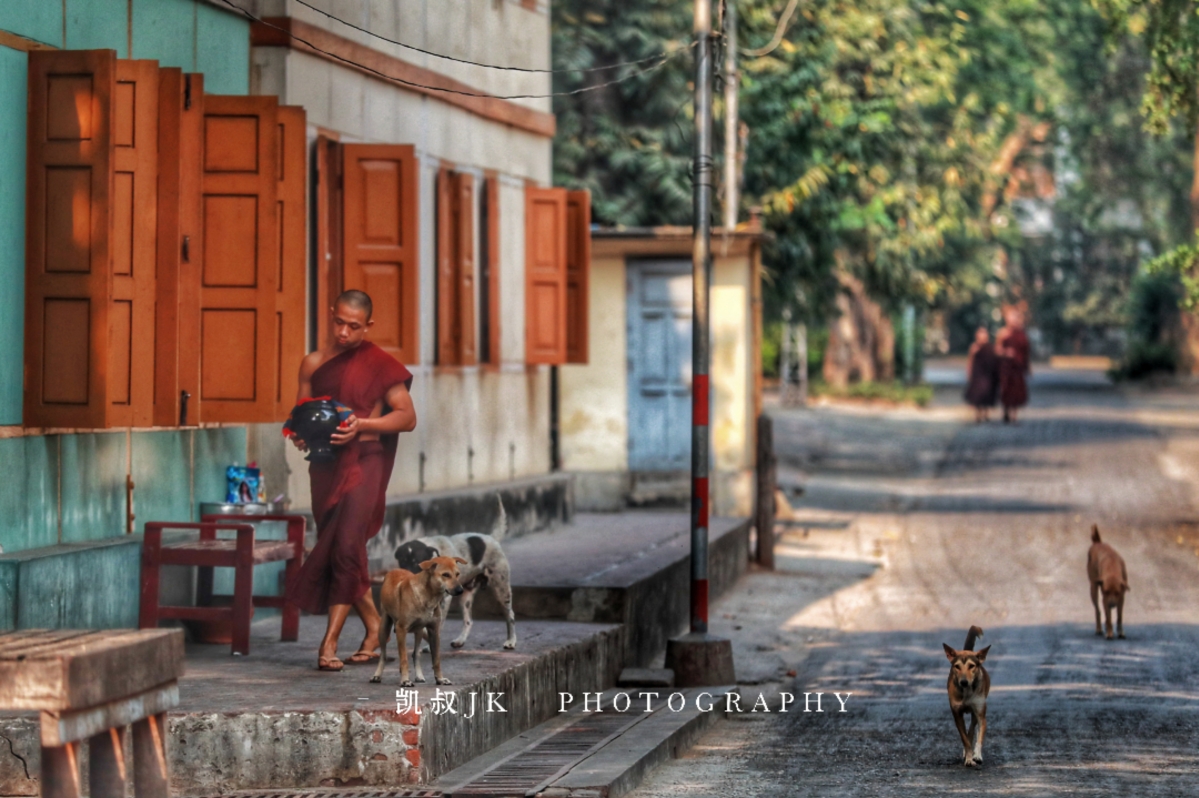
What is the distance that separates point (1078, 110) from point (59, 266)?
129 ft

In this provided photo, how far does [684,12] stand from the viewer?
Result: 75.7 feet

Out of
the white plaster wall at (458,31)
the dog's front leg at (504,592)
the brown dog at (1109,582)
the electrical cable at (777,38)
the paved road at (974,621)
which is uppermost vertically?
the electrical cable at (777,38)

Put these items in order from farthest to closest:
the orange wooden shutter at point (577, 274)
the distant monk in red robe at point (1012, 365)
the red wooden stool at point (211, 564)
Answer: the distant monk in red robe at point (1012, 365)
the orange wooden shutter at point (577, 274)
the red wooden stool at point (211, 564)

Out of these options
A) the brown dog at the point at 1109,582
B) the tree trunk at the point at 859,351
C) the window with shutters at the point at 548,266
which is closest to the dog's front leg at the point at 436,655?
the brown dog at the point at 1109,582

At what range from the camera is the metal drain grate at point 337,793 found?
24.8 ft

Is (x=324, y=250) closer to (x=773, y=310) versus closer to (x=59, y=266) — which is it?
(x=59, y=266)

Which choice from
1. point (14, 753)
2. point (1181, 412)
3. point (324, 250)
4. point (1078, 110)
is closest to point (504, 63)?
point (324, 250)

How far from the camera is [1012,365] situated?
3456 centimetres

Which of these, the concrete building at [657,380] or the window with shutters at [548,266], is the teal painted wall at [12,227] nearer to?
the window with shutters at [548,266]

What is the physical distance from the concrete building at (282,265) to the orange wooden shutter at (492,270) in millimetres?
21

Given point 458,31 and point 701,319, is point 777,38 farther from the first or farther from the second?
point 701,319

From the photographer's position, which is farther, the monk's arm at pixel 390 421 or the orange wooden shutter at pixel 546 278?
the orange wooden shutter at pixel 546 278

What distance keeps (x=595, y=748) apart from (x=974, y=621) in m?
6.44

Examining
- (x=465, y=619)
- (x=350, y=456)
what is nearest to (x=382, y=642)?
(x=350, y=456)
